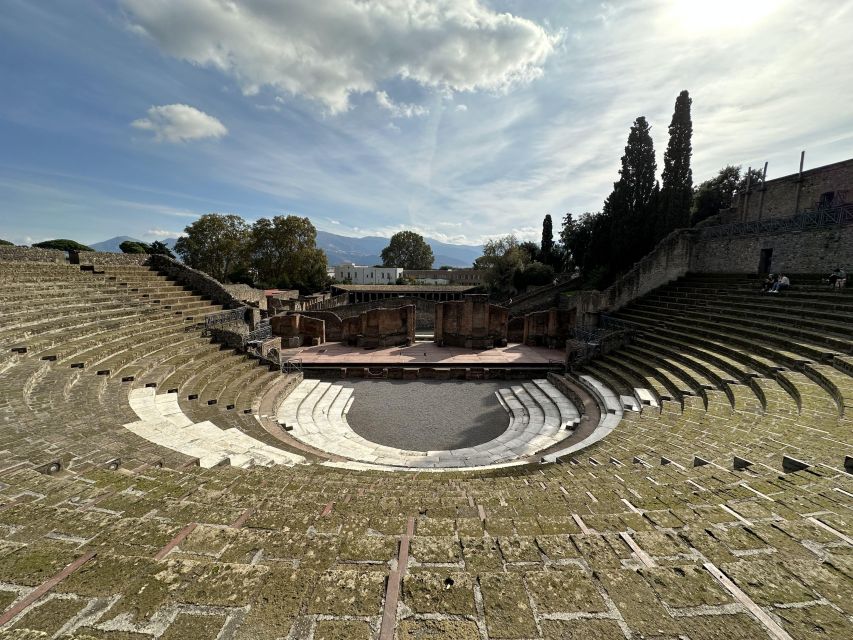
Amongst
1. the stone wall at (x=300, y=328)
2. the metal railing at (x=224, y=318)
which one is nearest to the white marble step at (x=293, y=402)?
the metal railing at (x=224, y=318)

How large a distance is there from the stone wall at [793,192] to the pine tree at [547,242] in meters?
23.4

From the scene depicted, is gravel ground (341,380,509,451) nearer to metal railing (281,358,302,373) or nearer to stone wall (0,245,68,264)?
metal railing (281,358,302,373)

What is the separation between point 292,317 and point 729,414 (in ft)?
64.7

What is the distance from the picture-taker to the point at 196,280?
18.7 m

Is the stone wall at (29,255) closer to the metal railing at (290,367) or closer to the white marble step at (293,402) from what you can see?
the metal railing at (290,367)

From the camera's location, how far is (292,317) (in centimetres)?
2027

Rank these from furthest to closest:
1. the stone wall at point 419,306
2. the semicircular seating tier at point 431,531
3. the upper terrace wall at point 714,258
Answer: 1. the stone wall at point 419,306
2. the upper terrace wall at point 714,258
3. the semicircular seating tier at point 431,531

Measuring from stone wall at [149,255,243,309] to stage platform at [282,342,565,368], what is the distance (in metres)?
4.12

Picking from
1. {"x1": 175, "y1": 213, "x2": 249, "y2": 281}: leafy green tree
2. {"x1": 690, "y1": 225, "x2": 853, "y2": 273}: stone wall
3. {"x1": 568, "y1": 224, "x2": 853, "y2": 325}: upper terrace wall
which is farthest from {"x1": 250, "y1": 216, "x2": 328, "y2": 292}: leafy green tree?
{"x1": 690, "y1": 225, "x2": 853, "y2": 273}: stone wall

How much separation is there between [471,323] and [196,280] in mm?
15853

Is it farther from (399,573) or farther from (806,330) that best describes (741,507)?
(806,330)

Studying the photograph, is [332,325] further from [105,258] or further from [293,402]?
[105,258]

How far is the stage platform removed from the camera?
16812mm

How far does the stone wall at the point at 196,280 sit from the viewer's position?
58.7 feet
